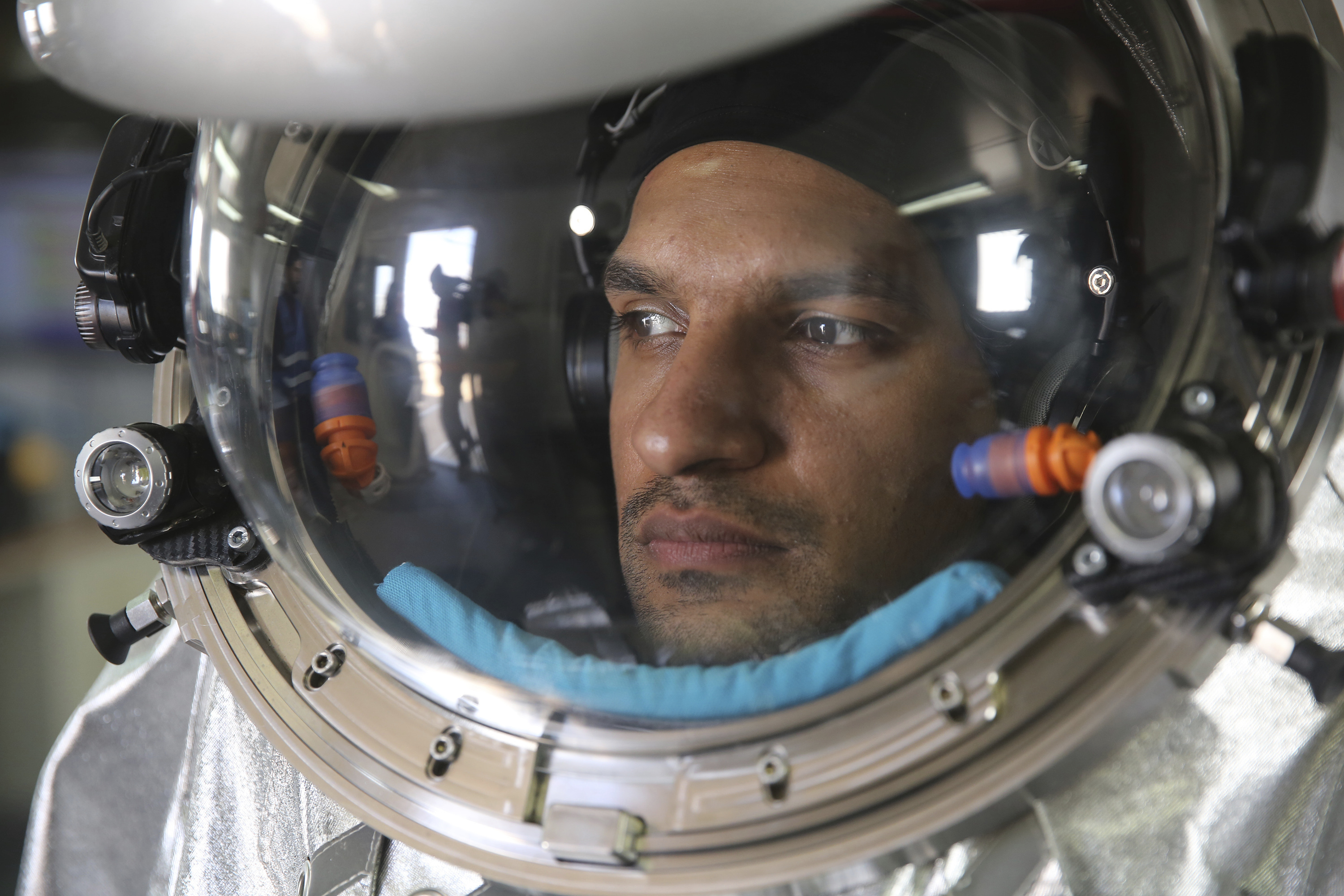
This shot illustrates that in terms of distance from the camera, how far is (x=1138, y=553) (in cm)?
55

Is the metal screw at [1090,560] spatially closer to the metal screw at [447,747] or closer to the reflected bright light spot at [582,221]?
the metal screw at [447,747]

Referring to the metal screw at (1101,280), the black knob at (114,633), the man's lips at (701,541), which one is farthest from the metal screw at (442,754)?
the metal screw at (1101,280)

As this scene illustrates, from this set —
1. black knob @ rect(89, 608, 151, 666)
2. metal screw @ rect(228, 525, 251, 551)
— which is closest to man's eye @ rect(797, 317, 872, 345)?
metal screw @ rect(228, 525, 251, 551)

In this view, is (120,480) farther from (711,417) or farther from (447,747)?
(711,417)

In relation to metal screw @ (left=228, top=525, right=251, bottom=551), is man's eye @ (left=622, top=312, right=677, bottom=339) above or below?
above

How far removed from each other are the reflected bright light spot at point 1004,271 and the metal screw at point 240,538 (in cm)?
59

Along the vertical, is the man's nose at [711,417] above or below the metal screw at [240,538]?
above

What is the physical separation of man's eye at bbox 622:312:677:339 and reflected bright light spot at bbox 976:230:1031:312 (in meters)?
0.27

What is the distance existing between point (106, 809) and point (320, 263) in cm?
59

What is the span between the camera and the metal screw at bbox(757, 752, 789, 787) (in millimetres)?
629

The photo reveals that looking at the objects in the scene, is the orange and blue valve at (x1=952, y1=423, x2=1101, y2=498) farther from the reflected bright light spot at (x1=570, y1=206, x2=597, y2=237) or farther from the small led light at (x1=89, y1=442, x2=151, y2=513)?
the small led light at (x1=89, y1=442, x2=151, y2=513)

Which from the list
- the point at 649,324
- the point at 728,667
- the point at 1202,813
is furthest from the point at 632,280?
the point at 1202,813

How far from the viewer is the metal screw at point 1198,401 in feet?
1.94

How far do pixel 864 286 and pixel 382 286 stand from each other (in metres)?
0.40
